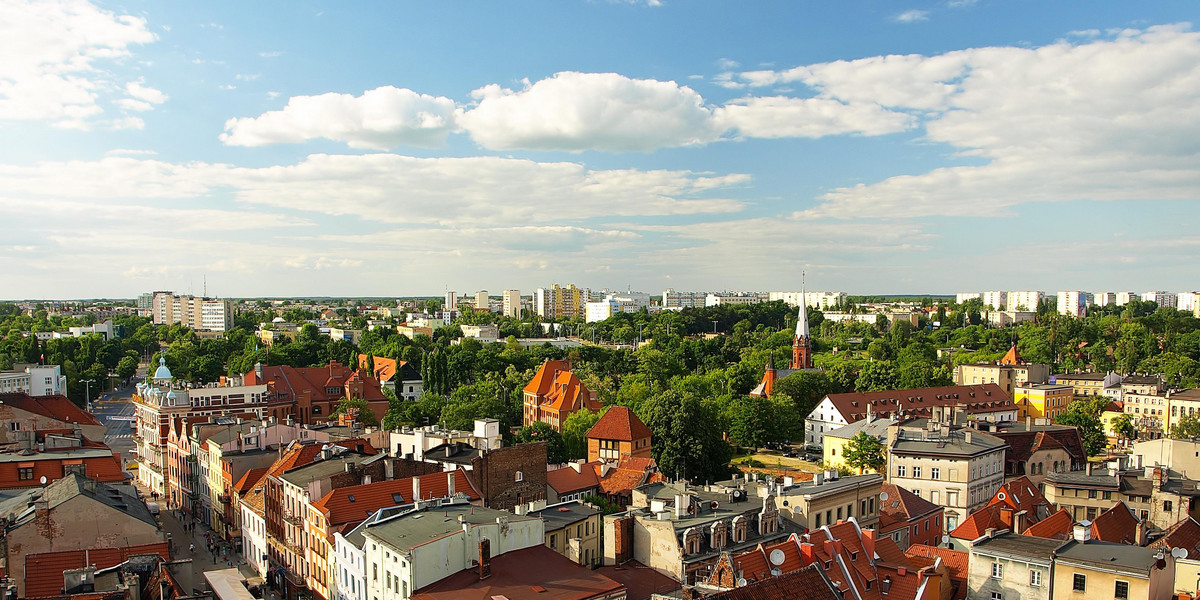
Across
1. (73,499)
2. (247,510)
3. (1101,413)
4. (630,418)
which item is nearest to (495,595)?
(73,499)

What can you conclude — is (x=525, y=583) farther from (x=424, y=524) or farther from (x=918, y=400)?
(x=918, y=400)

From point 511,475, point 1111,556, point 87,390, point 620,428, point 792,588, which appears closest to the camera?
point 792,588

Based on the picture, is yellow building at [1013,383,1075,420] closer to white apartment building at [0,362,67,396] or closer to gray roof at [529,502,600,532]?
gray roof at [529,502,600,532]

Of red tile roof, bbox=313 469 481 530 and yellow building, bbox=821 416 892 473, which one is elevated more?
red tile roof, bbox=313 469 481 530

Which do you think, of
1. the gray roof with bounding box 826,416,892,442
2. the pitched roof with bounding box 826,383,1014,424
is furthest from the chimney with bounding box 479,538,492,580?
the pitched roof with bounding box 826,383,1014,424

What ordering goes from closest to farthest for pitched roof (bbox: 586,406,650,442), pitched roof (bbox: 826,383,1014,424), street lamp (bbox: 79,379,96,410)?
1. pitched roof (bbox: 586,406,650,442)
2. pitched roof (bbox: 826,383,1014,424)
3. street lamp (bbox: 79,379,96,410)

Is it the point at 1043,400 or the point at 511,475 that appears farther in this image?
the point at 1043,400

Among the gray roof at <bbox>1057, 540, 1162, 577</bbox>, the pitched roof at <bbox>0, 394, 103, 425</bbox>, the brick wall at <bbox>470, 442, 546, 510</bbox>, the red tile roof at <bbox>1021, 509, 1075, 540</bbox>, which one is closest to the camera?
the gray roof at <bbox>1057, 540, 1162, 577</bbox>

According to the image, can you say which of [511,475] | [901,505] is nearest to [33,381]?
[511,475]
